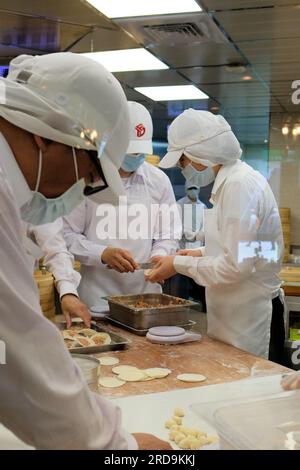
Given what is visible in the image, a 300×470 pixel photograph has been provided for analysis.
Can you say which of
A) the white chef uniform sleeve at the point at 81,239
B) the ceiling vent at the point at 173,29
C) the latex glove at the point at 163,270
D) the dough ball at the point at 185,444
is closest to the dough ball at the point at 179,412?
the dough ball at the point at 185,444

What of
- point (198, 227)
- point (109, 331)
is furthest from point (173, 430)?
point (198, 227)

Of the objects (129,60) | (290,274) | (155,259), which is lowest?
(290,274)

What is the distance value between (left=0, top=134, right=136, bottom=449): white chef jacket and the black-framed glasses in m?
0.15

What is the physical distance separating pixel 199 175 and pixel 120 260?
0.44 meters

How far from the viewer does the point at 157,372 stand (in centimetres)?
129

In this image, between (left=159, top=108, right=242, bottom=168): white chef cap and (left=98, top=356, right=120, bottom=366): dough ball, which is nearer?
(left=98, top=356, right=120, bottom=366): dough ball

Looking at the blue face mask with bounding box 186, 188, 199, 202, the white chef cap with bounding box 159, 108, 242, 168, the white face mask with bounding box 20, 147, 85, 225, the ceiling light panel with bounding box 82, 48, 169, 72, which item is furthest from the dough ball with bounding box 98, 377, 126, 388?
the ceiling light panel with bounding box 82, 48, 169, 72

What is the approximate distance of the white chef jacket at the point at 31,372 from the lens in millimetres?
661

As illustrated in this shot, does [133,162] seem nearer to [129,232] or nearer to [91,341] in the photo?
[129,232]

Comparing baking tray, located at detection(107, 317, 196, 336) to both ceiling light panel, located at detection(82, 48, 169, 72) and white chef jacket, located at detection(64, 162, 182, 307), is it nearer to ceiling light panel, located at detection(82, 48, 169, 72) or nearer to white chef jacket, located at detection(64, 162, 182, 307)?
white chef jacket, located at detection(64, 162, 182, 307)

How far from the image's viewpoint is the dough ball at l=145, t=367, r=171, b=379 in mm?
1265

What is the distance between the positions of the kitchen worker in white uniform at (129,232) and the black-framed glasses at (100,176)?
91cm

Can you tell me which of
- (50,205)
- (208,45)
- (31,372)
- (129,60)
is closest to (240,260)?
(50,205)
